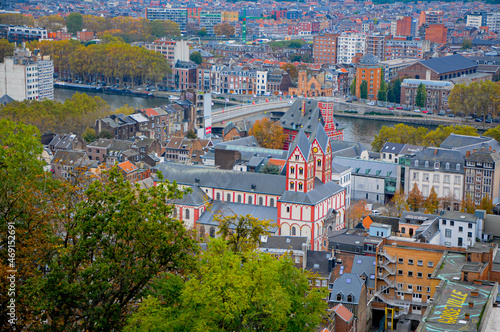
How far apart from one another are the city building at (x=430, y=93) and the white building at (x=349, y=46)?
819 inches

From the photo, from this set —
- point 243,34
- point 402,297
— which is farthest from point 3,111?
point 243,34

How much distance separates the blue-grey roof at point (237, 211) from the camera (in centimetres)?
2795

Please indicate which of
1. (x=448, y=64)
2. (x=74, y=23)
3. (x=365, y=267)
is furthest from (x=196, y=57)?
(x=365, y=267)

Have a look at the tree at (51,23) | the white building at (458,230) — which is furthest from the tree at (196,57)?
the white building at (458,230)

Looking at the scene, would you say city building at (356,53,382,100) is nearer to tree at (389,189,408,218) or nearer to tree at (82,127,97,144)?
tree at (82,127,97,144)

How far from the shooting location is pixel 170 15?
114938 millimetres

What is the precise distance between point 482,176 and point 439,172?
1.74 m

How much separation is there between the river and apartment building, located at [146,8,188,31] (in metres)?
47.5

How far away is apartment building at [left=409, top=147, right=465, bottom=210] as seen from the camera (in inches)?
1278

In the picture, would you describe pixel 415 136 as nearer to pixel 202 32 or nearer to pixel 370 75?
pixel 370 75

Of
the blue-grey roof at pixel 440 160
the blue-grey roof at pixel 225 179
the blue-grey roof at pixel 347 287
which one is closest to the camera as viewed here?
the blue-grey roof at pixel 347 287

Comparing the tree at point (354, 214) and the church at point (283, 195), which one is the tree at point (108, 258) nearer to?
the church at point (283, 195)

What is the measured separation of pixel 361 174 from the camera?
3400 cm

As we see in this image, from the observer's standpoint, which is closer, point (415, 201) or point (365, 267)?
point (365, 267)
